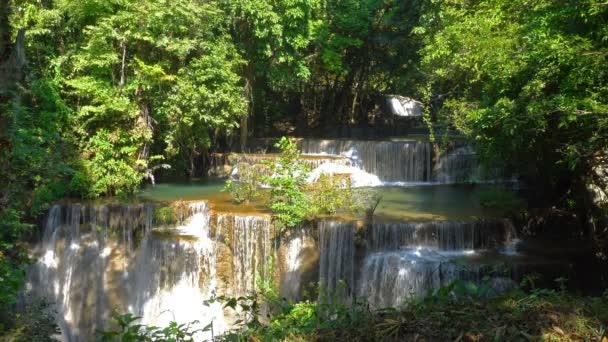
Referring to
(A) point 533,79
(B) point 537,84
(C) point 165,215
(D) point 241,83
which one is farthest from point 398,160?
(B) point 537,84

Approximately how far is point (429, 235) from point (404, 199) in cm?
334

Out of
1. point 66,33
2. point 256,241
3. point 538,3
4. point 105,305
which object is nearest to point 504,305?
point 538,3

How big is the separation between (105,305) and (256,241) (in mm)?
4090

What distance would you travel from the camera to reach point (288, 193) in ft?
38.4

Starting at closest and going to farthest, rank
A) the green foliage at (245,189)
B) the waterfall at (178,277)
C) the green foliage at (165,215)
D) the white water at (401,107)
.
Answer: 1. the waterfall at (178,277)
2. the green foliage at (165,215)
3. the green foliage at (245,189)
4. the white water at (401,107)

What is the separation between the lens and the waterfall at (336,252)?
11039 millimetres

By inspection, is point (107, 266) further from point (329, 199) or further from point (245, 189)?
point (329, 199)

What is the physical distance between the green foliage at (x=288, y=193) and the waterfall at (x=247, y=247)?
1.31ft

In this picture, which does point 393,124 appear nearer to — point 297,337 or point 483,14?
point 483,14

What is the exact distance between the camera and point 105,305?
41.4 ft

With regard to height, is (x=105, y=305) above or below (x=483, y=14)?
below

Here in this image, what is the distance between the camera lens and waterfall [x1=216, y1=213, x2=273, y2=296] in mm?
11547

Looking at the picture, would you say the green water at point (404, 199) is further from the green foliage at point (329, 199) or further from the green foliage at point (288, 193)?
the green foliage at point (329, 199)

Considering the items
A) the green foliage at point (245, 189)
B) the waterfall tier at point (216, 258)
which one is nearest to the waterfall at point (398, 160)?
the green foliage at point (245, 189)
